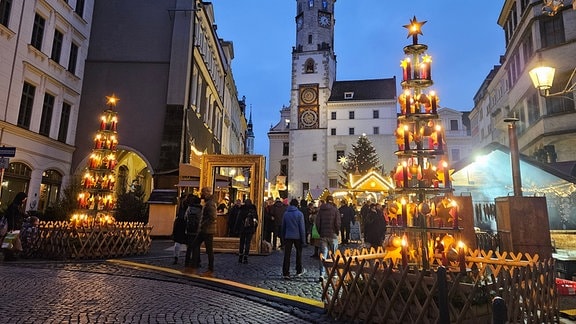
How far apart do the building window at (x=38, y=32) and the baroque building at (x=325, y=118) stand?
40.8 meters

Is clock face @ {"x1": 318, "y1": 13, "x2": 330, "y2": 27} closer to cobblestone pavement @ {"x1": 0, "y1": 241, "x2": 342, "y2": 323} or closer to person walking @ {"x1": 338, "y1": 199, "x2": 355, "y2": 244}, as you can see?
person walking @ {"x1": 338, "y1": 199, "x2": 355, "y2": 244}

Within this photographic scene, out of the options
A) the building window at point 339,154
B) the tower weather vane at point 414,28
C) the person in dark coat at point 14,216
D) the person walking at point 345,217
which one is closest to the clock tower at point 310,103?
the building window at point 339,154

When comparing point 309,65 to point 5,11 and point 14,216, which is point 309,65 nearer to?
point 5,11

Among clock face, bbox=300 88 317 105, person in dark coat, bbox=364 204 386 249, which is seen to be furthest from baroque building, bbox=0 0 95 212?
clock face, bbox=300 88 317 105

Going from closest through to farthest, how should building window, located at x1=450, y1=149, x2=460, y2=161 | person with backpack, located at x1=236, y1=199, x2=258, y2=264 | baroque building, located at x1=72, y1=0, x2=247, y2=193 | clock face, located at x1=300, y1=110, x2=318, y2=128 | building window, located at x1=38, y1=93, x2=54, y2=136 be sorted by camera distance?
1. person with backpack, located at x1=236, y1=199, x2=258, y2=264
2. building window, located at x1=38, y1=93, x2=54, y2=136
3. baroque building, located at x1=72, y1=0, x2=247, y2=193
4. building window, located at x1=450, y1=149, x2=460, y2=161
5. clock face, located at x1=300, y1=110, x2=318, y2=128

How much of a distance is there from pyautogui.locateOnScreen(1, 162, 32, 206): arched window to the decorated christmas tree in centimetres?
596

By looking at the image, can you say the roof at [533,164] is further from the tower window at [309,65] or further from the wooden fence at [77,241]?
the tower window at [309,65]

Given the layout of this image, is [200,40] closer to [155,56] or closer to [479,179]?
[155,56]

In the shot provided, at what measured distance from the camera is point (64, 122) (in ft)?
68.8

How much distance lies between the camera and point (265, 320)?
567 centimetres

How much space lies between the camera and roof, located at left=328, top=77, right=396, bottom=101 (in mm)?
59947

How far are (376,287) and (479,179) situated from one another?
42.6 ft

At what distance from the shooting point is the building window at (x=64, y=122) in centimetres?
2067

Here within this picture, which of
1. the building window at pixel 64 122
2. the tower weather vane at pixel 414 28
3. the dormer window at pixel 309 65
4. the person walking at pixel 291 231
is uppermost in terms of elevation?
the dormer window at pixel 309 65
